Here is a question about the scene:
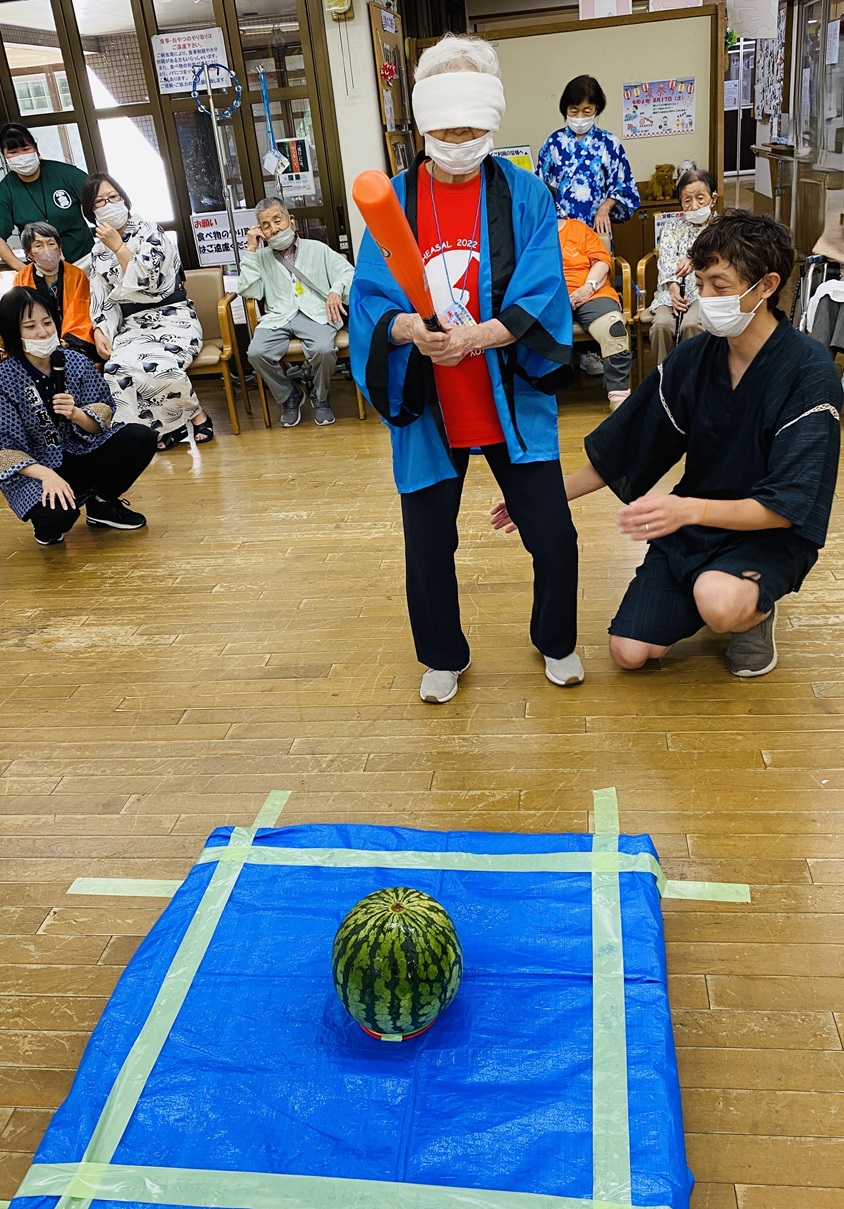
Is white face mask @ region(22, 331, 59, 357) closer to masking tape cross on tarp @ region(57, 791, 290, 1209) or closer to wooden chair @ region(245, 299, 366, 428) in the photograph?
wooden chair @ region(245, 299, 366, 428)

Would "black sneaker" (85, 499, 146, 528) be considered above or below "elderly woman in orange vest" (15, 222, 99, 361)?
below

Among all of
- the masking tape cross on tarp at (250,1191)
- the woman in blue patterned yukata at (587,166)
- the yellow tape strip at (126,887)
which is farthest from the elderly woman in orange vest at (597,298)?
the masking tape cross on tarp at (250,1191)

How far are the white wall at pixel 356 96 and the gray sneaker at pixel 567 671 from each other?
430cm

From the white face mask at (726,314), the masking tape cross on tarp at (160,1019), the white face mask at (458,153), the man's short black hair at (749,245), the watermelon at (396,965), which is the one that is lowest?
the masking tape cross on tarp at (160,1019)

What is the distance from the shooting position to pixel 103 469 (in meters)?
4.30

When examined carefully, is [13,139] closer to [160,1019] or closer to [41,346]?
[41,346]

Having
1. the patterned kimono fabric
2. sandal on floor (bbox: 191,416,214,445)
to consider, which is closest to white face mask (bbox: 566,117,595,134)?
the patterned kimono fabric

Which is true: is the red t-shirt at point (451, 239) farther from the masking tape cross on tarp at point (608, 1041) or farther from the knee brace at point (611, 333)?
the knee brace at point (611, 333)

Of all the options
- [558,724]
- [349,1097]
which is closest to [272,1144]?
[349,1097]

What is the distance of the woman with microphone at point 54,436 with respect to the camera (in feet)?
12.8

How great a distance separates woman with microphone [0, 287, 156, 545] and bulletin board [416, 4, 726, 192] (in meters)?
3.63

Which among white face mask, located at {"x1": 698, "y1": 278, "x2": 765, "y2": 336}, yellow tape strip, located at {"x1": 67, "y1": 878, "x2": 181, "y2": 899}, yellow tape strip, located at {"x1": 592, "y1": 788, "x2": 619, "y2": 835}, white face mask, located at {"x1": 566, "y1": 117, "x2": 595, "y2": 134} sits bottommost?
yellow tape strip, located at {"x1": 67, "y1": 878, "x2": 181, "y2": 899}

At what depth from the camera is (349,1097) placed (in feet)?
5.08

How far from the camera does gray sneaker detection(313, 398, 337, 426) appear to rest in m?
5.71
